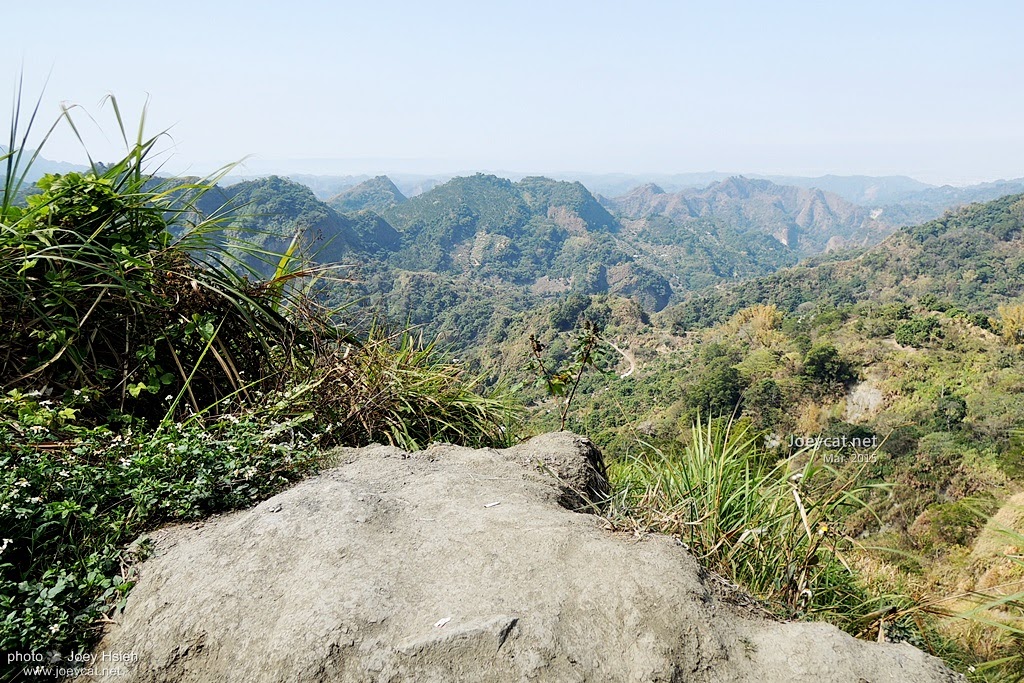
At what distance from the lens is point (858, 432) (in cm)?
3216

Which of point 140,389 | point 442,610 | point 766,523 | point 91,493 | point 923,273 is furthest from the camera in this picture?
point 923,273

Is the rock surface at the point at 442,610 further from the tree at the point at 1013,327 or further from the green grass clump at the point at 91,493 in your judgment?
the tree at the point at 1013,327

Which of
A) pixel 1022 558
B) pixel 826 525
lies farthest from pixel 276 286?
pixel 1022 558

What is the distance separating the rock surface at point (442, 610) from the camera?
1437mm

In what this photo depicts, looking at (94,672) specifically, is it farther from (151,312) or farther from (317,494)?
(151,312)

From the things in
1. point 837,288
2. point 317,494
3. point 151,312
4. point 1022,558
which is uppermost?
point 151,312

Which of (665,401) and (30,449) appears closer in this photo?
(30,449)

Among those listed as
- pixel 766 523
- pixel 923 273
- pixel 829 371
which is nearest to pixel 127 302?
pixel 766 523

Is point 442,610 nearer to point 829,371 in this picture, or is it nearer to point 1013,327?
point 829,371

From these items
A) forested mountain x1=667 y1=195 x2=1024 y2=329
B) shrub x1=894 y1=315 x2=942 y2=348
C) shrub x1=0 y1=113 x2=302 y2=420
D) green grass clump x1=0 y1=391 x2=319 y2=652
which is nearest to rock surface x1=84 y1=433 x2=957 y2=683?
green grass clump x1=0 y1=391 x2=319 y2=652

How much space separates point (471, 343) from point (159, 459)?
285 feet

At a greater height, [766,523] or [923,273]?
[766,523]

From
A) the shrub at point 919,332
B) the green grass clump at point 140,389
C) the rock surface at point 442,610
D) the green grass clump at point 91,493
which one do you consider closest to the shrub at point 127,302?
the green grass clump at point 140,389

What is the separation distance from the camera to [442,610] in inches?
61.3
